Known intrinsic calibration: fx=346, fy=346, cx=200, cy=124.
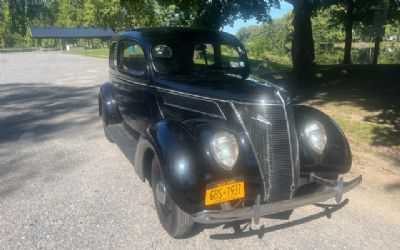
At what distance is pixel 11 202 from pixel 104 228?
1.32 m

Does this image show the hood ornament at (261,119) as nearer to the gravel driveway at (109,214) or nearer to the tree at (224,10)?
the gravel driveway at (109,214)

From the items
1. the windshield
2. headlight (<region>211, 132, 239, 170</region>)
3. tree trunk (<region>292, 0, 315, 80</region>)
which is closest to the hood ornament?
headlight (<region>211, 132, 239, 170</region>)

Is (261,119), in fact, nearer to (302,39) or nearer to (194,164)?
(194,164)

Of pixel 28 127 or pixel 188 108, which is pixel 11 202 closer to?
pixel 188 108

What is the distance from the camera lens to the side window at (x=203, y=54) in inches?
174

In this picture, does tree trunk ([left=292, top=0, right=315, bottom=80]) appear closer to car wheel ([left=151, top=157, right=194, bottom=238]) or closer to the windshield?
the windshield

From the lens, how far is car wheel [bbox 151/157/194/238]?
314 centimetres

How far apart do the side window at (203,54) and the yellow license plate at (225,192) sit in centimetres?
195

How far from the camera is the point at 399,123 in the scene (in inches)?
277

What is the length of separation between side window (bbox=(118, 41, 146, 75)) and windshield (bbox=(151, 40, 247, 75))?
0.88 ft

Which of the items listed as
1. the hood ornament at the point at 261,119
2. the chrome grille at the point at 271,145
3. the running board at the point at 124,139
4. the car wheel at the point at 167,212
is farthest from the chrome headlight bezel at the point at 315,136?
the running board at the point at 124,139

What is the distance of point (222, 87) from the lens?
11.6ft

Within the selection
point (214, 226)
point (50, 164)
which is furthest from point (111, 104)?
point (214, 226)

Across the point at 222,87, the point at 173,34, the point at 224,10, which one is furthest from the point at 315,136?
the point at 224,10
